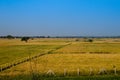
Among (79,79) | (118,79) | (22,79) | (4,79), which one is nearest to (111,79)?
(118,79)

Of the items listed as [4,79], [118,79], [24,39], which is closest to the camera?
[118,79]

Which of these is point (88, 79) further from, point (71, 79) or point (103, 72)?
point (103, 72)

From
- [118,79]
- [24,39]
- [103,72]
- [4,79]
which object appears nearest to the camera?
[118,79]

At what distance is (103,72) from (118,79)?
583 cm

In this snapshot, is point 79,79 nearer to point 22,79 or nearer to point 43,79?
point 43,79

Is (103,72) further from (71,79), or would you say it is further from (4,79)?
(4,79)

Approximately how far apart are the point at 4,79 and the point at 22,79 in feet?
6.35

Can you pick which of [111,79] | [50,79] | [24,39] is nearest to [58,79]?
[50,79]

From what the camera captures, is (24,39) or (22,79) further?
(24,39)

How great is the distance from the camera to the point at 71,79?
68.0 feet

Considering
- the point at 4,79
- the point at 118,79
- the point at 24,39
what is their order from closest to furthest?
the point at 118,79
the point at 4,79
the point at 24,39

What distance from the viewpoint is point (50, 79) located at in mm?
20516

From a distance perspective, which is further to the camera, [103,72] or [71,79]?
[103,72]

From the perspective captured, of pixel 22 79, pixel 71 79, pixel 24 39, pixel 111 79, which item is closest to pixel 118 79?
pixel 111 79
